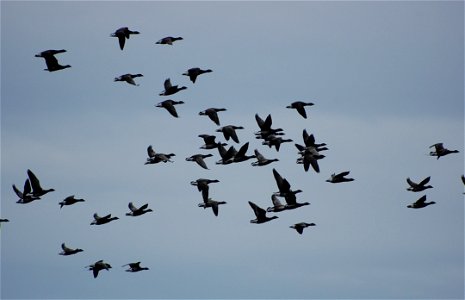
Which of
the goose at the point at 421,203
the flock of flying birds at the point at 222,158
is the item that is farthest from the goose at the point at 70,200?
the goose at the point at 421,203

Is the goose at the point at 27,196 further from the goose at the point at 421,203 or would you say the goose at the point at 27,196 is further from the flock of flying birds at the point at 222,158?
the goose at the point at 421,203

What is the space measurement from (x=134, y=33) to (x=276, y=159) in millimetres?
11477

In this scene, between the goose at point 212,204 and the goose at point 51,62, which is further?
the goose at point 212,204

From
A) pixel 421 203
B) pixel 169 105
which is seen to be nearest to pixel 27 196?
pixel 169 105

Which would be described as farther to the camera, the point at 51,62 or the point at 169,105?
the point at 169,105

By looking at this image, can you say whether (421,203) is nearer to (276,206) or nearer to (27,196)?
(276,206)

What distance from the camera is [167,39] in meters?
95.4

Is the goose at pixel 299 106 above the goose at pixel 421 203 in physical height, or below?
above

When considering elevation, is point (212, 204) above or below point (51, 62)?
below

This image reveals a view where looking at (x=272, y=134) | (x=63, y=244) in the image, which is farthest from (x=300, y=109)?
(x=63, y=244)

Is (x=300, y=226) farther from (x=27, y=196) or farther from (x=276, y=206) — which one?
(x=27, y=196)

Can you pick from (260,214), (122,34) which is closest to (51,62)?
(122,34)

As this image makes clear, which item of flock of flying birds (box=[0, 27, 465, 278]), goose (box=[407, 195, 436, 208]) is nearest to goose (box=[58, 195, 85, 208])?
flock of flying birds (box=[0, 27, 465, 278])

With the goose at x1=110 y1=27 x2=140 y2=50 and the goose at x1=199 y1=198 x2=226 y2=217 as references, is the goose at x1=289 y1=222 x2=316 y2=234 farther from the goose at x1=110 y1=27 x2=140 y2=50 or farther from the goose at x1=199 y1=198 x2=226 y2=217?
the goose at x1=110 y1=27 x2=140 y2=50
